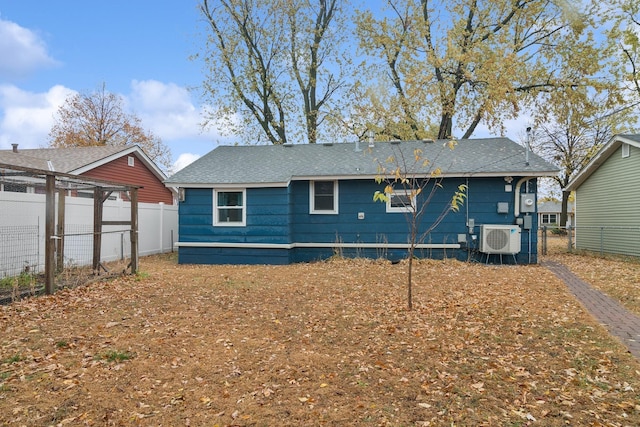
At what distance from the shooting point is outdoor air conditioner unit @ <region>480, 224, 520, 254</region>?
10664 millimetres

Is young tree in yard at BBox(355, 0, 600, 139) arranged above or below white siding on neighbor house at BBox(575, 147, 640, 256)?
above

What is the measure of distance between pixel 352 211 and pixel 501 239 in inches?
165

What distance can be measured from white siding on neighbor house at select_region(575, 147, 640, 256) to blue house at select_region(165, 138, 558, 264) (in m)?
4.41

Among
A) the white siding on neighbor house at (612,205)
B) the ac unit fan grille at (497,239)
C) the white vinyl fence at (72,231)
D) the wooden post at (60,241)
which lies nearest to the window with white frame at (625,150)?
the white siding on neighbor house at (612,205)

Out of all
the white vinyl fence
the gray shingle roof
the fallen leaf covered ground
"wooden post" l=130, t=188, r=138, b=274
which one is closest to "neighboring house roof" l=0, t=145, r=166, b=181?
the gray shingle roof

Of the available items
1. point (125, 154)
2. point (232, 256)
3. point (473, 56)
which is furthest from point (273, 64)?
point (232, 256)

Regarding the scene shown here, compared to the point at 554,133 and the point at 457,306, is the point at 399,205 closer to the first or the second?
the point at 457,306

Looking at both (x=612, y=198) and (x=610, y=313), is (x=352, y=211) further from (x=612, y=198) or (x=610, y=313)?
(x=612, y=198)

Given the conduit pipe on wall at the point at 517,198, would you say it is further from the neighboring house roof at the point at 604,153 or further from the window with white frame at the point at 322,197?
the window with white frame at the point at 322,197

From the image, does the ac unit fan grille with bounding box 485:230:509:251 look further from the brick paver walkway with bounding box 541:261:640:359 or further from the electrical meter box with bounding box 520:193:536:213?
the brick paver walkway with bounding box 541:261:640:359


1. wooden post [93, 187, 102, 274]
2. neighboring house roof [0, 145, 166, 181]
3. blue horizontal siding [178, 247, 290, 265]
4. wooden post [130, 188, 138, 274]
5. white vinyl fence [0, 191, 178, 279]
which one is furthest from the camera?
neighboring house roof [0, 145, 166, 181]

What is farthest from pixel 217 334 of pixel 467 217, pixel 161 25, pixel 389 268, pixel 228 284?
pixel 161 25

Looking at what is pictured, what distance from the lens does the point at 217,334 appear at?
4.90 m

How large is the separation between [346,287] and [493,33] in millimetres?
15013
